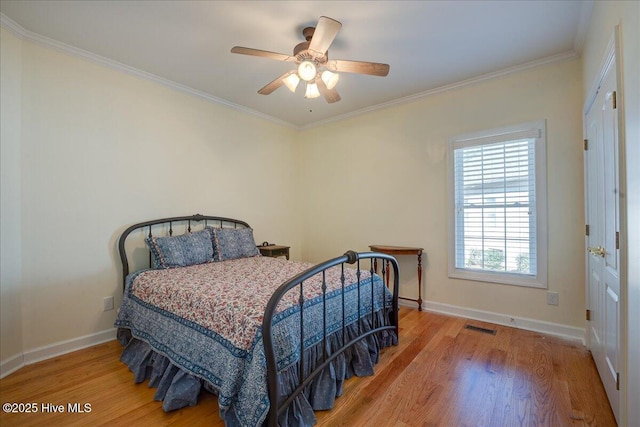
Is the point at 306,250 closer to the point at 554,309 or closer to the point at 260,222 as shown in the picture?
the point at 260,222

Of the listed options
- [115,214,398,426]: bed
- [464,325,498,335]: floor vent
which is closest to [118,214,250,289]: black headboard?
[115,214,398,426]: bed

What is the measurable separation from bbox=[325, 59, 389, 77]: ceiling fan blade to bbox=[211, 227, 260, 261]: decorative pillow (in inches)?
82.3

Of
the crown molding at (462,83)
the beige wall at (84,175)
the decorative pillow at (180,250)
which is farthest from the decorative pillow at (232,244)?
the crown molding at (462,83)

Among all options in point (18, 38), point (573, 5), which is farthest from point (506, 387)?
point (18, 38)

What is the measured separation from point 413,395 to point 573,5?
2.94m

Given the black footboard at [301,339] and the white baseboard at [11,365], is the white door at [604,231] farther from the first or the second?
the white baseboard at [11,365]

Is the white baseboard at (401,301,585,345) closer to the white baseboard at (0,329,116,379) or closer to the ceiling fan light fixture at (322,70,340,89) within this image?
the ceiling fan light fixture at (322,70,340,89)

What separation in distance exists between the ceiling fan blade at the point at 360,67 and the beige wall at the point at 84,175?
79.3 inches

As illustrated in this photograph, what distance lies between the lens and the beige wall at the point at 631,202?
3.96 ft

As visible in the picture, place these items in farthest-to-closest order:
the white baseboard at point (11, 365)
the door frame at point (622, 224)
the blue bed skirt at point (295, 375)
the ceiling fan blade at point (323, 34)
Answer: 1. the white baseboard at point (11, 365)
2. the ceiling fan blade at point (323, 34)
3. the blue bed skirt at point (295, 375)
4. the door frame at point (622, 224)

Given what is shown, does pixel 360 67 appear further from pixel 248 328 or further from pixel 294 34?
pixel 248 328

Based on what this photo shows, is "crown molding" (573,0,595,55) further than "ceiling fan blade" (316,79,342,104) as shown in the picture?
No

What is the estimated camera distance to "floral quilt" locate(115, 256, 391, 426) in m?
1.47

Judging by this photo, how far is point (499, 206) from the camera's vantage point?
3066 millimetres
